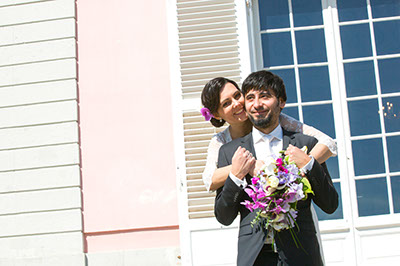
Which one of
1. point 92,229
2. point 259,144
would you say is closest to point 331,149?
point 259,144

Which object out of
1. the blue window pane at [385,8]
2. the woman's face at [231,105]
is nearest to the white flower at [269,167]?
the woman's face at [231,105]

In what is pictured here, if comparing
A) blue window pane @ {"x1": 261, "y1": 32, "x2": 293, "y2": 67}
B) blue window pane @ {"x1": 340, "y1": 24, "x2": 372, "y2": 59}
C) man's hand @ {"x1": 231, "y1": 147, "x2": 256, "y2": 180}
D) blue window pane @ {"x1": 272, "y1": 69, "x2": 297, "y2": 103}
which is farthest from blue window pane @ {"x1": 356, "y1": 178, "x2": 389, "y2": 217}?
man's hand @ {"x1": 231, "y1": 147, "x2": 256, "y2": 180}

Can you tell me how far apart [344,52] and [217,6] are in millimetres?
1126

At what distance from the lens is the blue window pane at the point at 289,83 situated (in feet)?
17.0

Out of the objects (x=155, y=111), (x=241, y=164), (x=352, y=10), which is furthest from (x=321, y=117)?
(x=241, y=164)

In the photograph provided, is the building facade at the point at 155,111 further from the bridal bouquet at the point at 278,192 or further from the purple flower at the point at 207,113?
the bridal bouquet at the point at 278,192

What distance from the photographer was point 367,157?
5020 mm

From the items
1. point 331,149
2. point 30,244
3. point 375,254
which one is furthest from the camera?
point 30,244

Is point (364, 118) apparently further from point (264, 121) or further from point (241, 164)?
point (241, 164)

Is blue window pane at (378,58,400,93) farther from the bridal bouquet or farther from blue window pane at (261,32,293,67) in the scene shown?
the bridal bouquet

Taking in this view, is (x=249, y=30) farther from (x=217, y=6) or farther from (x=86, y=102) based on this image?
(x=86, y=102)

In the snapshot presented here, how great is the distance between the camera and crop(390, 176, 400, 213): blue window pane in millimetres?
4961

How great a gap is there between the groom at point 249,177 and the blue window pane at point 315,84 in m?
2.39

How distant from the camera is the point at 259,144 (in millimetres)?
2816
